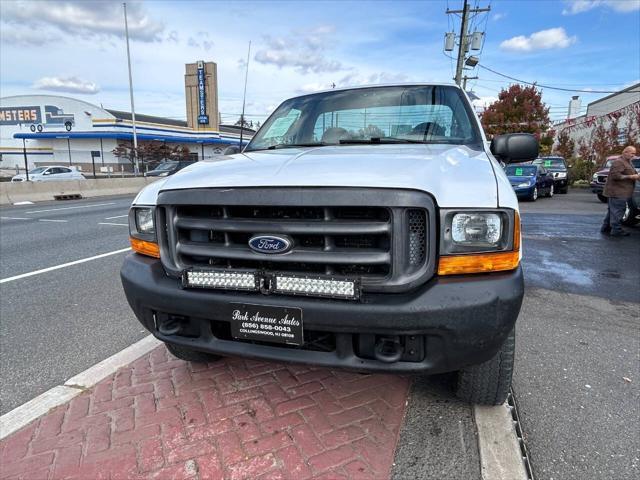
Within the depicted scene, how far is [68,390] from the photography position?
9.00 ft

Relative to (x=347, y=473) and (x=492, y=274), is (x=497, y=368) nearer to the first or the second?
(x=492, y=274)

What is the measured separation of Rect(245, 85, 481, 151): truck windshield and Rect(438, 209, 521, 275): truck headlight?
43.7 inches

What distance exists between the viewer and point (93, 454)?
2.14 metres

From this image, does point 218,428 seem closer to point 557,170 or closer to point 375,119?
point 375,119

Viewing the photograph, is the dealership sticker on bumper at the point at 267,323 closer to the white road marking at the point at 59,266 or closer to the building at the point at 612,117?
the white road marking at the point at 59,266

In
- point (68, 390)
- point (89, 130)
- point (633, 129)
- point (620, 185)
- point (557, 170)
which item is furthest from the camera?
point (89, 130)

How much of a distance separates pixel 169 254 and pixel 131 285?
0.92 feet

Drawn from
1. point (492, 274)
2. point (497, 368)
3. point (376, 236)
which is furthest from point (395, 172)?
point (497, 368)

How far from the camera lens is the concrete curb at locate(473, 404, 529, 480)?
6.49 feet

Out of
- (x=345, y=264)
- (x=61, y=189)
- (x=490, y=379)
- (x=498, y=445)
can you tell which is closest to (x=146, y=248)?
(x=345, y=264)

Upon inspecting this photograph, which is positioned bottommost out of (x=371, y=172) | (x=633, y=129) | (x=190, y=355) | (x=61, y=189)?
(x=190, y=355)

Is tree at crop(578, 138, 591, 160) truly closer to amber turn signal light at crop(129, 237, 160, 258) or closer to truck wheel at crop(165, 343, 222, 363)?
truck wheel at crop(165, 343, 222, 363)

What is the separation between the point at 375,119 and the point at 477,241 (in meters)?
1.73

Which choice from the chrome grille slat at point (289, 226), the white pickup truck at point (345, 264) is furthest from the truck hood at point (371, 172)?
the chrome grille slat at point (289, 226)
